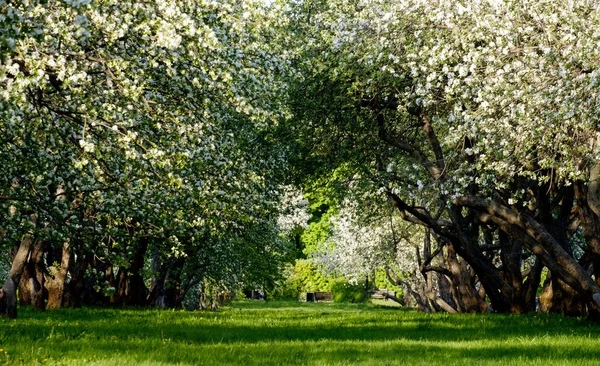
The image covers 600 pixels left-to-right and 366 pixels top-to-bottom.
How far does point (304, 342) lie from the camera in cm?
1469

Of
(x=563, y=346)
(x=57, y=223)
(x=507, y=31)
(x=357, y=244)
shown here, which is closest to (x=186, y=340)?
(x=57, y=223)

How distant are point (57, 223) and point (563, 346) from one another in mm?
9488

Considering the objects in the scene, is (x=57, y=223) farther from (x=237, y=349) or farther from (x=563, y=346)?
(x=563, y=346)

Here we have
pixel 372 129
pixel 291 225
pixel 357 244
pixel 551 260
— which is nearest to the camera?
pixel 551 260

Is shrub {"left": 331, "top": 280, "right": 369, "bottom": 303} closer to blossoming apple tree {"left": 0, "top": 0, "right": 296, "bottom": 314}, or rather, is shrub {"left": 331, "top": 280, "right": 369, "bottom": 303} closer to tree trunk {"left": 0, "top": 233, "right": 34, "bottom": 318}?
tree trunk {"left": 0, "top": 233, "right": 34, "bottom": 318}

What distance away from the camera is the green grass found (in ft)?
38.0

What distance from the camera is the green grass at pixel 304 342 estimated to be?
11.6 meters

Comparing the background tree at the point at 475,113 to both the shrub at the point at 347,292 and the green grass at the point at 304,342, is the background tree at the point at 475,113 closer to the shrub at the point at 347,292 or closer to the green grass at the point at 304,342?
the green grass at the point at 304,342

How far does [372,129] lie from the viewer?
23.2 metres

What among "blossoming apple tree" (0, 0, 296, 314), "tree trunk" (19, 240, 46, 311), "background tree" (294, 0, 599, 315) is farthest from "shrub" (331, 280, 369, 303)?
"blossoming apple tree" (0, 0, 296, 314)

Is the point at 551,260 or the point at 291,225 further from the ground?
the point at 291,225

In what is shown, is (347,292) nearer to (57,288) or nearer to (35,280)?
(57,288)

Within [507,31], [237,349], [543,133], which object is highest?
[507,31]

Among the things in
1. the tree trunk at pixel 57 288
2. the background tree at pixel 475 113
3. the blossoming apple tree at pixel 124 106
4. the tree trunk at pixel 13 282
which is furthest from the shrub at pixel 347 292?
the blossoming apple tree at pixel 124 106
